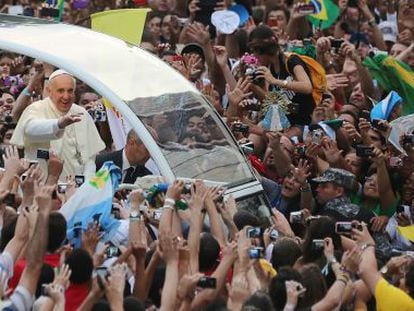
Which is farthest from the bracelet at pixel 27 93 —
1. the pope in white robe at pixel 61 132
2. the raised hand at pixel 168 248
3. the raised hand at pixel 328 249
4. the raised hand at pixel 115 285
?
the raised hand at pixel 115 285

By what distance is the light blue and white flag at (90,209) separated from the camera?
1112cm

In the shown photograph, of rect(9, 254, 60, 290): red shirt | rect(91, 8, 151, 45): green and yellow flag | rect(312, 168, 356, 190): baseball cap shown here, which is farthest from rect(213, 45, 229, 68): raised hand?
rect(9, 254, 60, 290): red shirt

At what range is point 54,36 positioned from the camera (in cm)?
1358

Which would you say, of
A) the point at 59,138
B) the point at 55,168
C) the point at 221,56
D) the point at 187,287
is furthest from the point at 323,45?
the point at 187,287

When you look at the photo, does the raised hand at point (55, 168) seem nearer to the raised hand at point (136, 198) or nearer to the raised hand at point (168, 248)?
the raised hand at point (136, 198)

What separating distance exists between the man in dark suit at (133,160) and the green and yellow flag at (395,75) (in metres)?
3.60

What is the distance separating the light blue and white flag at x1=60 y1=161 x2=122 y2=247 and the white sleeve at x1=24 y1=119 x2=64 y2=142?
5.35ft

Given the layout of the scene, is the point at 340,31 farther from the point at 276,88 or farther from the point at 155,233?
the point at 155,233

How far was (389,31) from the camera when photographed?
20.0 metres

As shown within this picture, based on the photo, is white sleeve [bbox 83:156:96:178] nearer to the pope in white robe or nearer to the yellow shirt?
the pope in white robe

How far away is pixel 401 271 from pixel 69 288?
A: 2.04 meters

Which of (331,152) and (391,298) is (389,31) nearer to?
(331,152)

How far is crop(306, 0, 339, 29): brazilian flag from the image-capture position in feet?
61.3

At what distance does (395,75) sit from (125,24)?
8.91 feet
